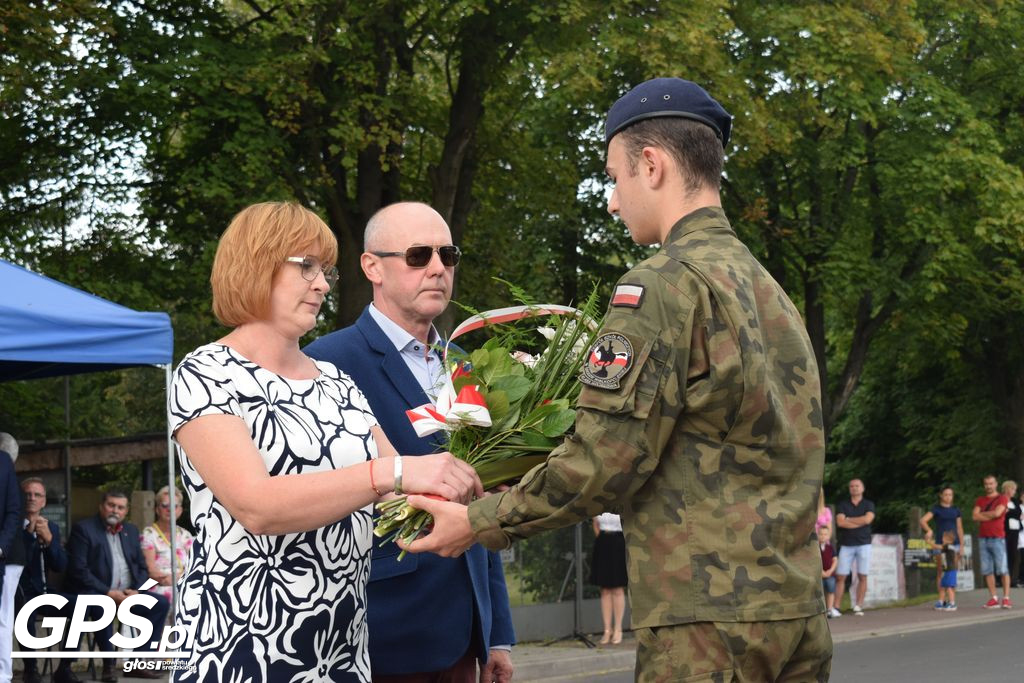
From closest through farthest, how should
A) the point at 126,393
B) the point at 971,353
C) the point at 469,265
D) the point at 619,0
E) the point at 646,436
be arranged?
the point at 646,436, the point at 619,0, the point at 469,265, the point at 971,353, the point at 126,393

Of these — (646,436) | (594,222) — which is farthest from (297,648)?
(594,222)

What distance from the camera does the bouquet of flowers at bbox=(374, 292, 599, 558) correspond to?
3643 mm

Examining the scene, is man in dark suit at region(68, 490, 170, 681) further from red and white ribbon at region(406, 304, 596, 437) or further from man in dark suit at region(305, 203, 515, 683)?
red and white ribbon at region(406, 304, 596, 437)

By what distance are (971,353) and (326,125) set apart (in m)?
20.4

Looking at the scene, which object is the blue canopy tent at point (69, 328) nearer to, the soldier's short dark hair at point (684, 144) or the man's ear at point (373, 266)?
the man's ear at point (373, 266)

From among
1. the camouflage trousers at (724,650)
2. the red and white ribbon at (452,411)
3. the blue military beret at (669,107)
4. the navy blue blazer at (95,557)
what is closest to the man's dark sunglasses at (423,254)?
the red and white ribbon at (452,411)

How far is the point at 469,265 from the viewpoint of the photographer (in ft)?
76.8

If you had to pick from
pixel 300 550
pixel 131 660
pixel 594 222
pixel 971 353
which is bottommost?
pixel 131 660

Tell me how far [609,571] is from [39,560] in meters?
6.40

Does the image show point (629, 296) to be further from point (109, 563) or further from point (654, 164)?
point (109, 563)

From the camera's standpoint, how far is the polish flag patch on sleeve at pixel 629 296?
9.35 ft

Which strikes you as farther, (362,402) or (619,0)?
(619,0)

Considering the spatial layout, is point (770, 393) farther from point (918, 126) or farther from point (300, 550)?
point (918, 126)

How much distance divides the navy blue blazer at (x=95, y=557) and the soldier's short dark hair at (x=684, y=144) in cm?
985
